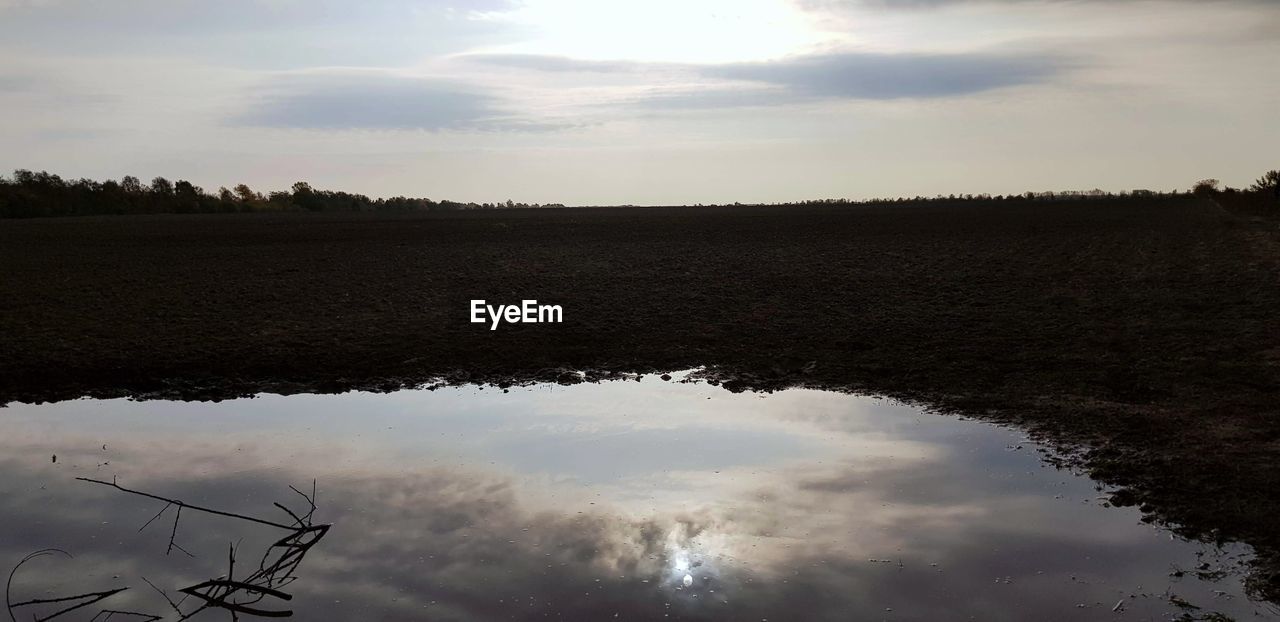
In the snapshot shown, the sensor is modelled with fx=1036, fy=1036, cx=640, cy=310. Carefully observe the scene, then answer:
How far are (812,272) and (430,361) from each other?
40.6 feet

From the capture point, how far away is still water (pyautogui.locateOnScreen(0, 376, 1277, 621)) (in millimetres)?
6527

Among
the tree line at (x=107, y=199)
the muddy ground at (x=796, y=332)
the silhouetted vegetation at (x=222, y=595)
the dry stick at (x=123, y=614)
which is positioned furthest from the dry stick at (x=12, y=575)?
the tree line at (x=107, y=199)

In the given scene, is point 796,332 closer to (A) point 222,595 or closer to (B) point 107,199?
(A) point 222,595

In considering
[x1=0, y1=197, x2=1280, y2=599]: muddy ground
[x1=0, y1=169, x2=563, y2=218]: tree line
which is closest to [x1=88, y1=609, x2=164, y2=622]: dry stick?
[x1=0, y1=197, x2=1280, y2=599]: muddy ground

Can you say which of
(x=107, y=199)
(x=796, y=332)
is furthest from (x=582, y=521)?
(x=107, y=199)

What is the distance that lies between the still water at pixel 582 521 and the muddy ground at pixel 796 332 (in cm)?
100

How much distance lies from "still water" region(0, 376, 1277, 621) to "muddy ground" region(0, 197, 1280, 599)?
3.27 ft

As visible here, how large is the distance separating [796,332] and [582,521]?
389 inches

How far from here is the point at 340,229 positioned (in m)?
50.1

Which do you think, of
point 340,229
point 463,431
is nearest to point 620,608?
point 463,431

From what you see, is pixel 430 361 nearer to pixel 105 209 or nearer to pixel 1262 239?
pixel 1262 239

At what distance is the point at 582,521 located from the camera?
26.5 feet

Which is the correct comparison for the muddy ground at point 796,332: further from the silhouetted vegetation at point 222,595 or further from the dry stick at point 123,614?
the dry stick at point 123,614

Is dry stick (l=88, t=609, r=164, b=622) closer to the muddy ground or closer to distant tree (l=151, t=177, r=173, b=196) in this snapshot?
the muddy ground
